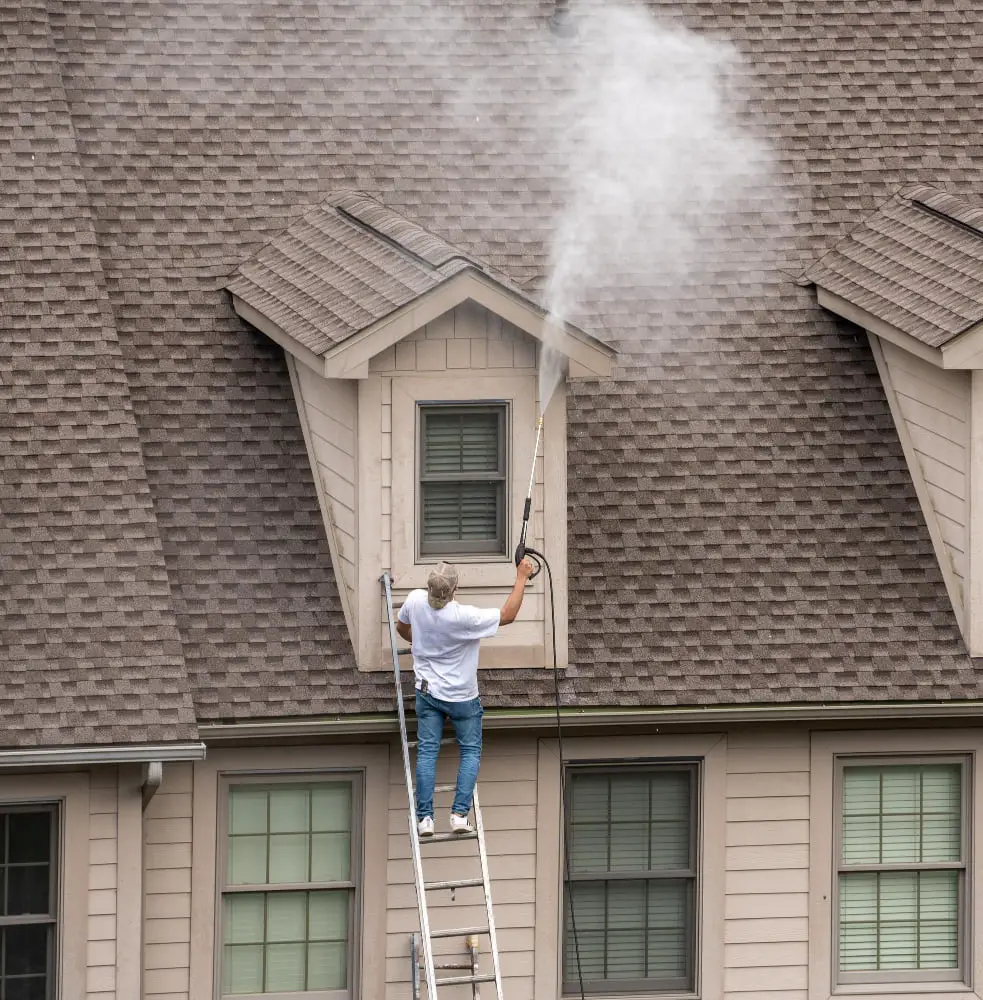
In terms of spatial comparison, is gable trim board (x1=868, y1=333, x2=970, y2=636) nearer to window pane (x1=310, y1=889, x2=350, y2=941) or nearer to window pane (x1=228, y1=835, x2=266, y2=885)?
window pane (x1=310, y1=889, x2=350, y2=941)

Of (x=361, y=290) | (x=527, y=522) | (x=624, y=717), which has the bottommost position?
(x=624, y=717)

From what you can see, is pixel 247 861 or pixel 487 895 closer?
pixel 487 895

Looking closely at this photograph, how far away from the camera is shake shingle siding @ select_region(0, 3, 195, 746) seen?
40.6 feet

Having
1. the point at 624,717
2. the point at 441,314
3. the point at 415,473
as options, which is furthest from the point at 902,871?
the point at 441,314

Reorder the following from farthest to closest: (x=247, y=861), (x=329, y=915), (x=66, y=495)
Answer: (x=329, y=915) → (x=247, y=861) → (x=66, y=495)

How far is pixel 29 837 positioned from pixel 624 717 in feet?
12.8

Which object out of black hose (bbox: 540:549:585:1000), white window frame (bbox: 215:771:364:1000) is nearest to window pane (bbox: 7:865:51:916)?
white window frame (bbox: 215:771:364:1000)

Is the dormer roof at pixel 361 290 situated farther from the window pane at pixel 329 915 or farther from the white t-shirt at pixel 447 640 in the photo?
the window pane at pixel 329 915

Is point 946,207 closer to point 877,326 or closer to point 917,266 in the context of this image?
point 917,266

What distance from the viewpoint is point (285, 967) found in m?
13.6

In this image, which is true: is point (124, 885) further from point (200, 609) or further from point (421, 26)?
point (421, 26)

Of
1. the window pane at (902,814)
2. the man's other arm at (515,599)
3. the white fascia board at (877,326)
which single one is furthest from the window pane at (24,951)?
the white fascia board at (877,326)

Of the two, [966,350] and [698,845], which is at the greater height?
[966,350]

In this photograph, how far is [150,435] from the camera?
1389cm
